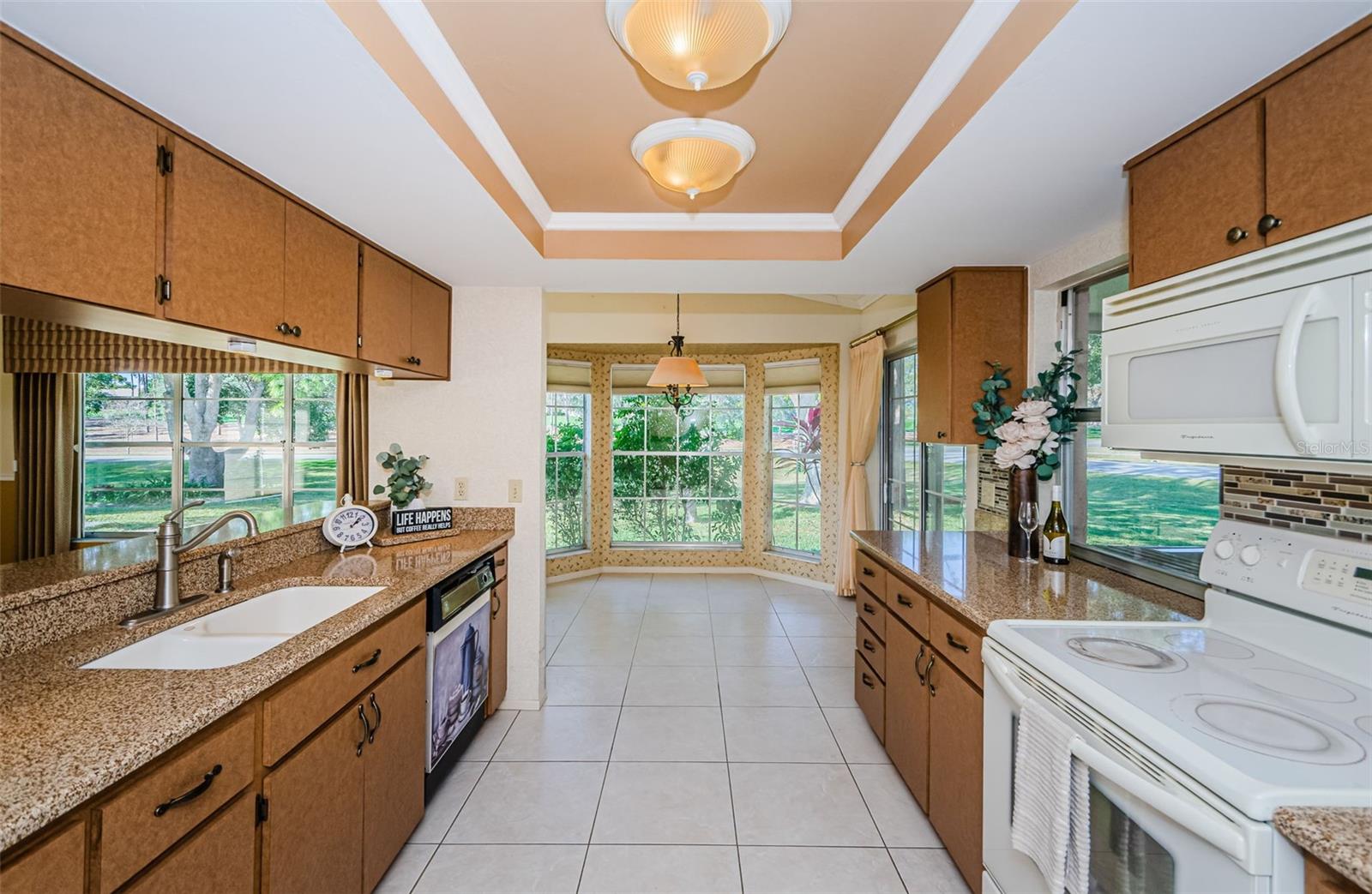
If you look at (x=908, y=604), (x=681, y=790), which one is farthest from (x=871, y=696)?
(x=681, y=790)

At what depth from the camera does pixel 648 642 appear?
3859 millimetres

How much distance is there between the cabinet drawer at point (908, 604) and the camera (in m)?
2.00

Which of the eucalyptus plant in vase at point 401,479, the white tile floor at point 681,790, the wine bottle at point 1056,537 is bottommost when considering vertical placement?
the white tile floor at point 681,790

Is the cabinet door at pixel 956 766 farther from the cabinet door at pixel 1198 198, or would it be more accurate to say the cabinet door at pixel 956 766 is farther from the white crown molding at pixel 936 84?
the white crown molding at pixel 936 84

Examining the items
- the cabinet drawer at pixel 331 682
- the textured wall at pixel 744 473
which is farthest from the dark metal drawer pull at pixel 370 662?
the textured wall at pixel 744 473

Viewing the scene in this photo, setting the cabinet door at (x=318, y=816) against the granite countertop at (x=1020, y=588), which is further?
the granite countertop at (x=1020, y=588)

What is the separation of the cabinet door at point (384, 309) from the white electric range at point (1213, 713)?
2.57 meters

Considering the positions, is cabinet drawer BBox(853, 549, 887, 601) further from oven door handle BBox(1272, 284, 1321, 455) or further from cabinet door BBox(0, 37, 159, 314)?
cabinet door BBox(0, 37, 159, 314)

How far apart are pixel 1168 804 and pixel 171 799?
1797 millimetres

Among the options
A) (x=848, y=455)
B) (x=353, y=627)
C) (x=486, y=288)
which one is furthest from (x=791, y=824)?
(x=848, y=455)

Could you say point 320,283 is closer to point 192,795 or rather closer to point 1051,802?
point 192,795

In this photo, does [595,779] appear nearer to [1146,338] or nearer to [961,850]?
[961,850]

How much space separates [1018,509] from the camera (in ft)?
7.46

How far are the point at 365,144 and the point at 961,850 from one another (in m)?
2.85
